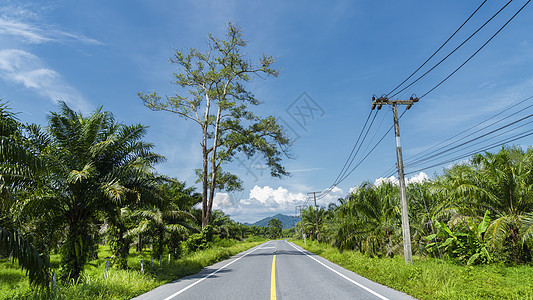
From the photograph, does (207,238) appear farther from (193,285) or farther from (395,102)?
(395,102)

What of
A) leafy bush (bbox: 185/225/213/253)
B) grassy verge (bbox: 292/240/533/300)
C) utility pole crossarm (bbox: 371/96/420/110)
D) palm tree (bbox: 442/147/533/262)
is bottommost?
leafy bush (bbox: 185/225/213/253)

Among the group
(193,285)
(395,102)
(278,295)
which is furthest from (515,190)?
(193,285)

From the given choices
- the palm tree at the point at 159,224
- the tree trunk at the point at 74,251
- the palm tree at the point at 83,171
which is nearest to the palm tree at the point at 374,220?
the palm tree at the point at 159,224

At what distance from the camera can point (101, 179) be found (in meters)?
11.3

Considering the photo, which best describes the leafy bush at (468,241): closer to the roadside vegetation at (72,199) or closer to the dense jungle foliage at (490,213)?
the dense jungle foliage at (490,213)

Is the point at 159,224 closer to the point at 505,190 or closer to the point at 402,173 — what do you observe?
the point at 402,173

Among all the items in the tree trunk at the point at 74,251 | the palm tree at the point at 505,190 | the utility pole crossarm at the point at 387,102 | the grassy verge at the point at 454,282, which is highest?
the utility pole crossarm at the point at 387,102

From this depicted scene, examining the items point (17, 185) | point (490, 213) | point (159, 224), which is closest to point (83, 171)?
point (17, 185)

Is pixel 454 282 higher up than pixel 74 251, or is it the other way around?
pixel 74 251

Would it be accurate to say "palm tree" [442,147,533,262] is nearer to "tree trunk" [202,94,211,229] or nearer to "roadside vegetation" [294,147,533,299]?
"roadside vegetation" [294,147,533,299]

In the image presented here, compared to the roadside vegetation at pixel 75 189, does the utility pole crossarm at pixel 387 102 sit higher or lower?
higher

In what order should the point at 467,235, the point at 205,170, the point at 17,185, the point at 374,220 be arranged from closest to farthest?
the point at 17,185, the point at 467,235, the point at 374,220, the point at 205,170

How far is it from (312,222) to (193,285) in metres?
46.4

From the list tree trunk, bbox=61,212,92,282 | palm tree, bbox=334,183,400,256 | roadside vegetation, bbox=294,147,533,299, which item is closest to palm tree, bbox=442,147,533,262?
roadside vegetation, bbox=294,147,533,299
